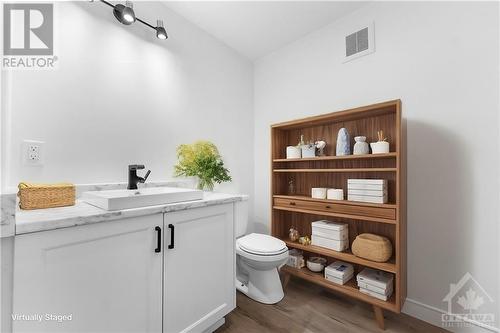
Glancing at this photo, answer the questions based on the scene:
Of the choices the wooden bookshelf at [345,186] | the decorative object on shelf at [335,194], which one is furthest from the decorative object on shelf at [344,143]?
the decorative object on shelf at [335,194]

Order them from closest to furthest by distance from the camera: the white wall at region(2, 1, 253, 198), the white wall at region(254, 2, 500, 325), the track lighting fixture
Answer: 1. the white wall at region(2, 1, 253, 198)
2. the white wall at region(254, 2, 500, 325)
3. the track lighting fixture

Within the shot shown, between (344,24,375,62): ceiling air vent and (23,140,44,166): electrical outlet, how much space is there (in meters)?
2.30

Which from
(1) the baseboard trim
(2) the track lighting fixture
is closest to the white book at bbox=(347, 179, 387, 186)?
(1) the baseboard trim

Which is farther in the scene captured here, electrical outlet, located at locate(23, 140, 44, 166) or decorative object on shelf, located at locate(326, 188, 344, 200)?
decorative object on shelf, located at locate(326, 188, 344, 200)

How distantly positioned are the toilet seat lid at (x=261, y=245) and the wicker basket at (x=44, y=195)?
A: 1.16m

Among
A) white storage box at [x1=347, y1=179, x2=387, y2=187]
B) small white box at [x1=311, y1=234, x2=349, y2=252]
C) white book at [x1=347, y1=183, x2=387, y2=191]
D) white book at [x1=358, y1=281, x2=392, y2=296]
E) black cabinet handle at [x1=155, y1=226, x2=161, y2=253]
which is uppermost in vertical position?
white storage box at [x1=347, y1=179, x2=387, y2=187]

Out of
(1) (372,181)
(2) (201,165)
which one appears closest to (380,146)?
(1) (372,181)

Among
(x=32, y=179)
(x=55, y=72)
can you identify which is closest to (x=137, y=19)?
(x=55, y=72)

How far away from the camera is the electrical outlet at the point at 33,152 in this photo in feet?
3.99

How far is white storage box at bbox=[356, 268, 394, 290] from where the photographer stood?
5.03ft

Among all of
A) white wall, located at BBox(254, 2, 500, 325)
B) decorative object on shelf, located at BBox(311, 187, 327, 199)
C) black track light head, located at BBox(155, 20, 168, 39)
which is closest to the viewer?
white wall, located at BBox(254, 2, 500, 325)

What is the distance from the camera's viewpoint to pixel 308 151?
2.02 m

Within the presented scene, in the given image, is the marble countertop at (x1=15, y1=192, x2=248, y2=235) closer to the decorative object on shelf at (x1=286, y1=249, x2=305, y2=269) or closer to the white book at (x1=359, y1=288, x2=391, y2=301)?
the decorative object on shelf at (x1=286, y1=249, x2=305, y2=269)

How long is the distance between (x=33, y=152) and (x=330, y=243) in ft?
6.71
